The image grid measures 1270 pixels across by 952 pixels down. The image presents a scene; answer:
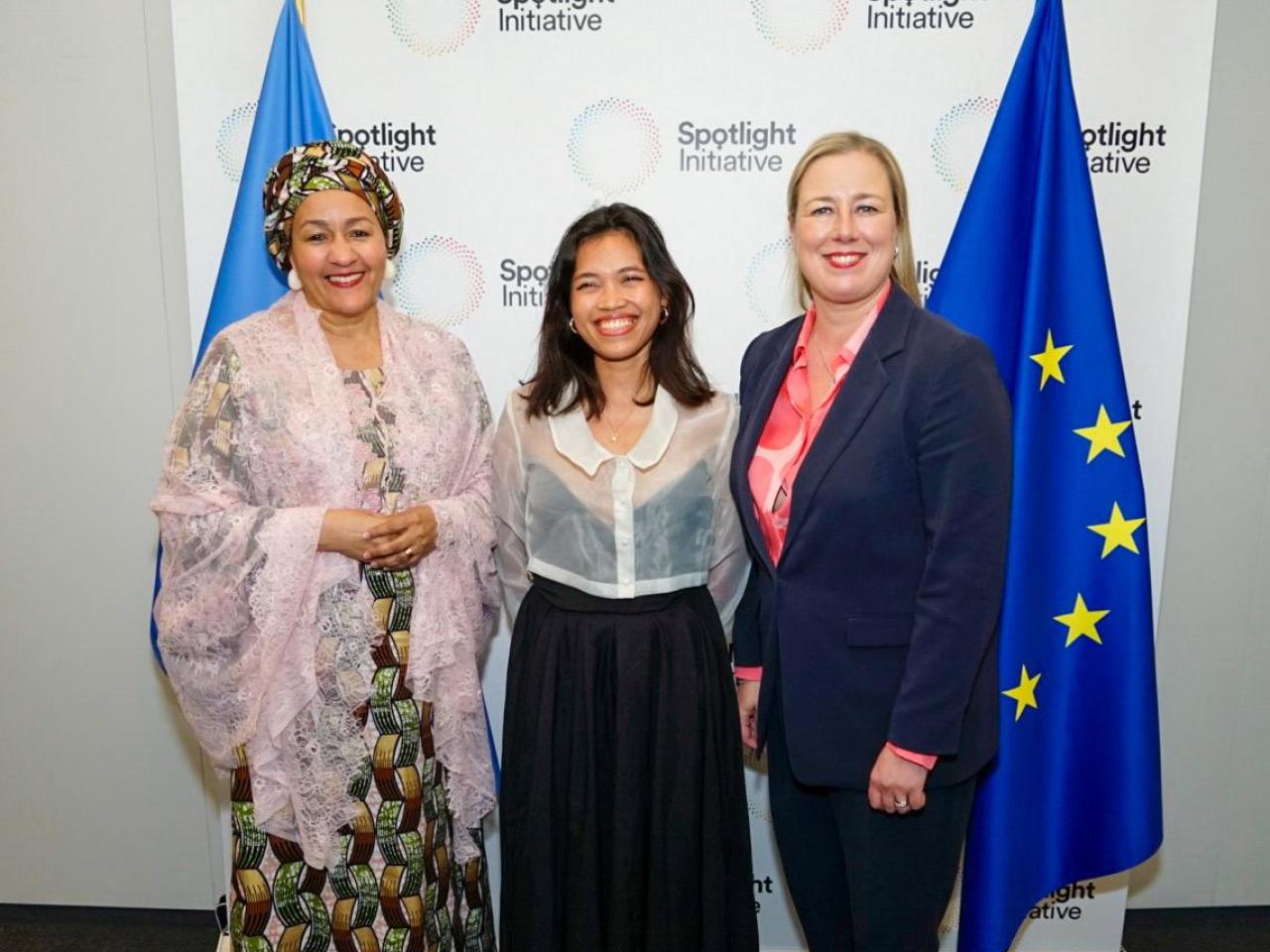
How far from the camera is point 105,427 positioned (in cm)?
272

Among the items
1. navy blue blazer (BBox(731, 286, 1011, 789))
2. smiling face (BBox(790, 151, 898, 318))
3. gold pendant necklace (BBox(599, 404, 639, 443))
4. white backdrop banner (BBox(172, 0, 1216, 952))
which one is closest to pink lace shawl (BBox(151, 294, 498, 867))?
gold pendant necklace (BBox(599, 404, 639, 443))

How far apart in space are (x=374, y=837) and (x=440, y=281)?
4.45 feet

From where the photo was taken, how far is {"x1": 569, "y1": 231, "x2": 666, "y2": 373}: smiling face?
192cm

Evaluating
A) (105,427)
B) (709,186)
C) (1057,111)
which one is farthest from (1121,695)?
(105,427)

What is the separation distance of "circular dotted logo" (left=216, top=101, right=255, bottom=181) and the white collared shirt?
1059 millimetres

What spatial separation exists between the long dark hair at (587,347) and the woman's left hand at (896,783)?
2.61 ft

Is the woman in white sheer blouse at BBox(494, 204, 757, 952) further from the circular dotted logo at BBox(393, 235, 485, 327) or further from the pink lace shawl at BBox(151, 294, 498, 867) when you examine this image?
the circular dotted logo at BBox(393, 235, 485, 327)

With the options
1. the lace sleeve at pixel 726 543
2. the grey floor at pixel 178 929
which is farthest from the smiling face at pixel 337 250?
the grey floor at pixel 178 929

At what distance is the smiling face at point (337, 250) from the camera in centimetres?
191

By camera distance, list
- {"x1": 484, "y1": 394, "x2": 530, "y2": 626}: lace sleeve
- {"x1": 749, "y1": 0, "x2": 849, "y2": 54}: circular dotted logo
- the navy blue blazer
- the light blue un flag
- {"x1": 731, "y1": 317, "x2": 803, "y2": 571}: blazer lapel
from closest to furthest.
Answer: the navy blue blazer, {"x1": 731, "y1": 317, "x2": 803, "y2": 571}: blazer lapel, {"x1": 484, "y1": 394, "x2": 530, "y2": 626}: lace sleeve, the light blue un flag, {"x1": 749, "y1": 0, "x2": 849, "y2": 54}: circular dotted logo

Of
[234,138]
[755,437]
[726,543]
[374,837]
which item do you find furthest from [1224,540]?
Answer: [234,138]

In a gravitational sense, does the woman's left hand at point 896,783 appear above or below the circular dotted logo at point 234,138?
below

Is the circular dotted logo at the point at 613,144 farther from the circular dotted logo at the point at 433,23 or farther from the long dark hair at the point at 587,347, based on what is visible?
the long dark hair at the point at 587,347

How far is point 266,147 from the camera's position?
2.30 meters
